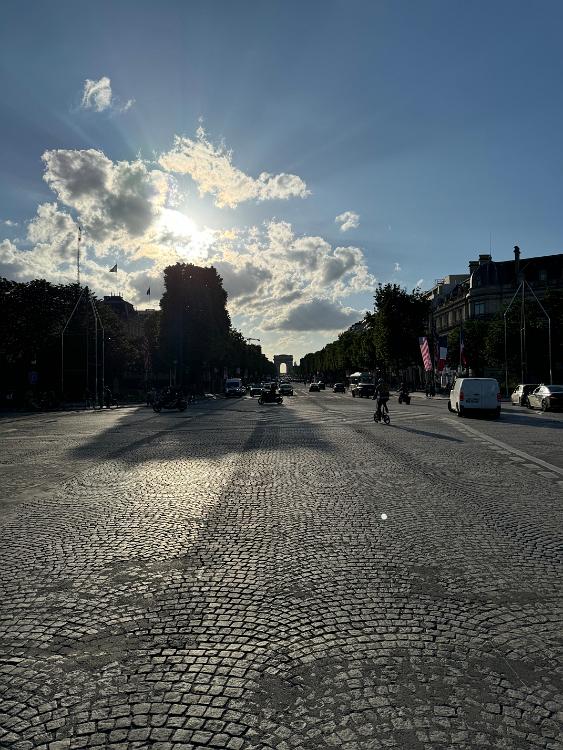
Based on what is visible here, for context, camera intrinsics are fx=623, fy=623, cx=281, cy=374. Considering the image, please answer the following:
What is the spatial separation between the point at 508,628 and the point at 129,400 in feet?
189

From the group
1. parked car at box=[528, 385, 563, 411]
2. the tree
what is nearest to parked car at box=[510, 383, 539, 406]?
parked car at box=[528, 385, 563, 411]

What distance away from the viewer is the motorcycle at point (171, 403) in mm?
39406

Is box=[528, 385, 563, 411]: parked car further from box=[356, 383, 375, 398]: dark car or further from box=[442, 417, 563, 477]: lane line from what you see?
box=[356, 383, 375, 398]: dark car

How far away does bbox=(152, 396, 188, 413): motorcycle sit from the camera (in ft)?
129

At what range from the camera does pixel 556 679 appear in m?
3.33

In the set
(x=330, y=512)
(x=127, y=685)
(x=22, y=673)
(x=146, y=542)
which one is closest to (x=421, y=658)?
(x=127, y=685)

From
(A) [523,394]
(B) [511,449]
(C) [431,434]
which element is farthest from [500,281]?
(B) [511,449]

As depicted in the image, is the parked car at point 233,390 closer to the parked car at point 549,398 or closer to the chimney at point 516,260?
the chimney at point 516,260

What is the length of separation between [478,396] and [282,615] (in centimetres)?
2592

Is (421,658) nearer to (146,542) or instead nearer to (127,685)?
(127,685)

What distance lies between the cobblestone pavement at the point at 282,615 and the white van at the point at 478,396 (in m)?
19.0

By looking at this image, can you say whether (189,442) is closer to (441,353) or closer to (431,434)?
(431,434)

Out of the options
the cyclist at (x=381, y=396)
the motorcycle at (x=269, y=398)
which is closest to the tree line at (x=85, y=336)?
the motorcycle at (x=269, y=398)

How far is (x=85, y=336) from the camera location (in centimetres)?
5131
